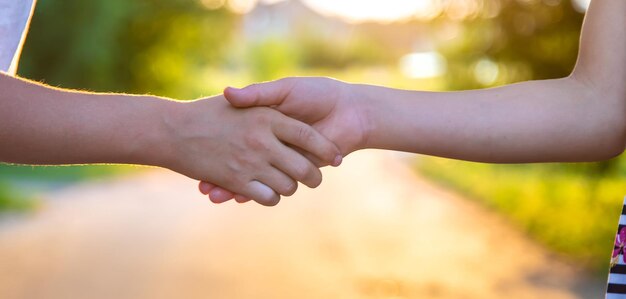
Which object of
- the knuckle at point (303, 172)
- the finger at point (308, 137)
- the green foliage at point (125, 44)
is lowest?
the knuckle at point (303, 172)

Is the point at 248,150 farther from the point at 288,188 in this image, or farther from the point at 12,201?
the point at 12,201

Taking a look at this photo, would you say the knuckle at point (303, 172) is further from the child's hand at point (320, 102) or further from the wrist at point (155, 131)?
the wrist at point (155, 131)

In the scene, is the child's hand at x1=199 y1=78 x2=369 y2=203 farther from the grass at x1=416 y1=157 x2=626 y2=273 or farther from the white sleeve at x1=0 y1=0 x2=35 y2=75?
the grass at x1=416 y1=157 x2=626 y2=273

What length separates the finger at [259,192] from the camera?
8.80ft

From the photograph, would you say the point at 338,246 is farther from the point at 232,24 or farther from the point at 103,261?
the point at 232,24

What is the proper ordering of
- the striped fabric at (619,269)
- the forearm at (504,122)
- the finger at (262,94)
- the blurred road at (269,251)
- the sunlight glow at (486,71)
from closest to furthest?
1. the striped fabric at (619,269)
2. the forearm at (504,122)
3. the finger at (262,94)
4. the blurred road at (269,251)
5. the sunlight glow at (486,71)

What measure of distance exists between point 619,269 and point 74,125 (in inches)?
54.2

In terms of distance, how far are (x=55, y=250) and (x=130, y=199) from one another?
215 cm

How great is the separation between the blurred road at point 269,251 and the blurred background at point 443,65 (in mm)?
352

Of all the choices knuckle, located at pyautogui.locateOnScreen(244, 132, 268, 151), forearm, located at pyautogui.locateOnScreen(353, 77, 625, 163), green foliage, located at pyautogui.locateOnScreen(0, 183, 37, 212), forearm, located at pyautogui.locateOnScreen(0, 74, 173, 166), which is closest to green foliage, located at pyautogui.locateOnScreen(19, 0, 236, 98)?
green foliage, located at pyautogui.locateOnScreen(0, 183, 37, 212)

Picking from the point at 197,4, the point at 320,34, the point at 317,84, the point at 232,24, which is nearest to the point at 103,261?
the point at 317,84

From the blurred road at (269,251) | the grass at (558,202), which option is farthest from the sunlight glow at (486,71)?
the blurred road at (269,251)

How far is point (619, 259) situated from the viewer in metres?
1.92

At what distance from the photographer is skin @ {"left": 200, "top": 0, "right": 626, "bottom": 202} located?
2.25 meters
